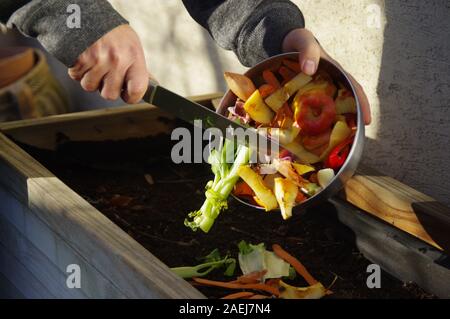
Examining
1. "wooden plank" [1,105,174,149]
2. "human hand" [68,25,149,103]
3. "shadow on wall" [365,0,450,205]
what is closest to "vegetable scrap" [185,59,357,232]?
"human hand" [68,25,149,103]

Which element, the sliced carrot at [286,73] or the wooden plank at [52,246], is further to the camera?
the sliced carrot at [286,73]

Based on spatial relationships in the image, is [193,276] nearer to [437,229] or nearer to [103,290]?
[103,290]

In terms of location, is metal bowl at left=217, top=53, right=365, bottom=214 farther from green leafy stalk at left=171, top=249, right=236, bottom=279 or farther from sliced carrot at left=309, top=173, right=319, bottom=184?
green leafy stalk at left=171, top=249, right=236, bottom=279

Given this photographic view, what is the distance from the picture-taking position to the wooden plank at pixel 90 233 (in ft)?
4.89

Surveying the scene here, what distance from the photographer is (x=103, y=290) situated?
1.66 m

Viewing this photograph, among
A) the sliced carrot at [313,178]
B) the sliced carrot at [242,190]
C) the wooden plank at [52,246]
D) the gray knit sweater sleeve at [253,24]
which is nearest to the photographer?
the wooden plank at [52,246]

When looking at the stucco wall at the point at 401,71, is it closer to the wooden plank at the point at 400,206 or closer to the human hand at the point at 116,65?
the wooden plank at the point at 400,206

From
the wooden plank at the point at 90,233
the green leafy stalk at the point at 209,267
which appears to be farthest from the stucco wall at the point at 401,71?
the wooden plank at the point at 90,233

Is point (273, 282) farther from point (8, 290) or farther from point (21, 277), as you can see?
point (8, 290)

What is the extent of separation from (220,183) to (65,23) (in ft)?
1.68

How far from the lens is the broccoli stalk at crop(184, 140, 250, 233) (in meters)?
1.93

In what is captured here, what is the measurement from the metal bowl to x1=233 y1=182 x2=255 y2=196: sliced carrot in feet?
0.18

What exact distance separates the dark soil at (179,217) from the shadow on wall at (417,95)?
0.26 metres
